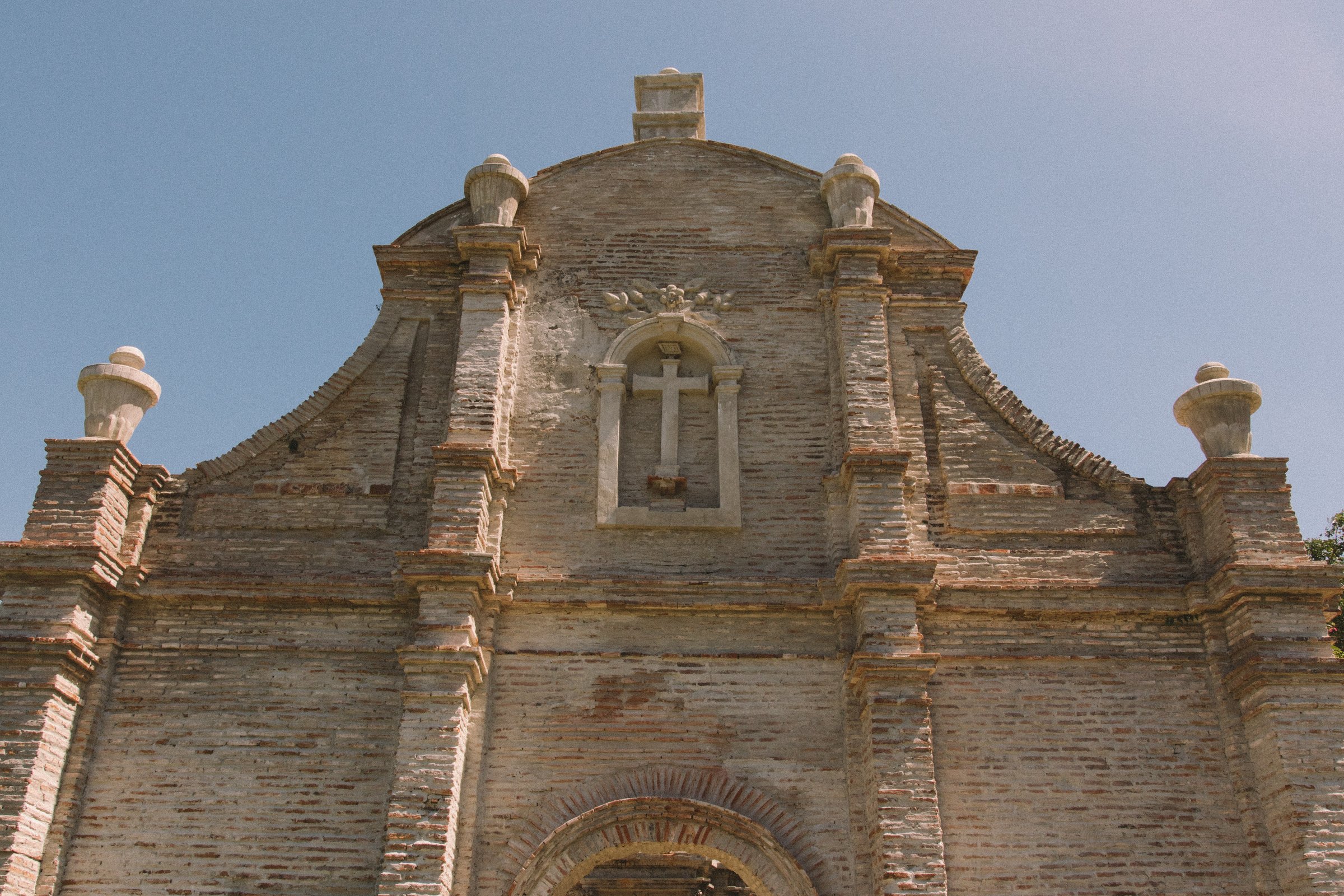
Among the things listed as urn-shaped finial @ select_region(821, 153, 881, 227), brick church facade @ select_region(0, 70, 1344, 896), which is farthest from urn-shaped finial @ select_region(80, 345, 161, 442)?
urn-shaped finial @ select_region(821, 153, 881, 227)

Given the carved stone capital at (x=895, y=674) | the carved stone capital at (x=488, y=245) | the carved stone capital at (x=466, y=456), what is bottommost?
the carved stone capital at (x=895, y=674)

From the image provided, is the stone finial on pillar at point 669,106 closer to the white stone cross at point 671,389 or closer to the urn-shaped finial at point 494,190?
the urn-shaped finial at point 494,190

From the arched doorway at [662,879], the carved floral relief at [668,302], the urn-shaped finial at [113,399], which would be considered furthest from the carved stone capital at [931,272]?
the urn-shaped finial at [113,399]

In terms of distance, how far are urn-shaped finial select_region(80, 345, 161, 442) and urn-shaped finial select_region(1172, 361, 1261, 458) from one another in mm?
8298

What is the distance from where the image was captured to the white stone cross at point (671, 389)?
1003cm

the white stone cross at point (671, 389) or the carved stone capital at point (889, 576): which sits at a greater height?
the white stone cross at point (671, 389)

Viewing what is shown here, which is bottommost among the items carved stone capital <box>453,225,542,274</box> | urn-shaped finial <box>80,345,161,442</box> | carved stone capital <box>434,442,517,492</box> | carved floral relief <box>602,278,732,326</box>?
carved stone capital <box>434,442,517,492</box>

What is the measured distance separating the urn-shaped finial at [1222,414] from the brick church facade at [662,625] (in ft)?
0.11

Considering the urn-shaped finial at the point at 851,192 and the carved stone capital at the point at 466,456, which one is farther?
the urn-shaped finial at the point at 851,192

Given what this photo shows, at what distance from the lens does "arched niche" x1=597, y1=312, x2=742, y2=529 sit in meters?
9.47

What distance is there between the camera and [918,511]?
954cm

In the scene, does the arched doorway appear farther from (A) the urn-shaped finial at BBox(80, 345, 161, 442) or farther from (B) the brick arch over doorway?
(A) the urn-shaped finial at BBox(80, 345, 161, 442)

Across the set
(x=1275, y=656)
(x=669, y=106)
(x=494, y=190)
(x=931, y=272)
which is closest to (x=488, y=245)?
(x=494, y=190)

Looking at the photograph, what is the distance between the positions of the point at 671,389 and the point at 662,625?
2160mm
